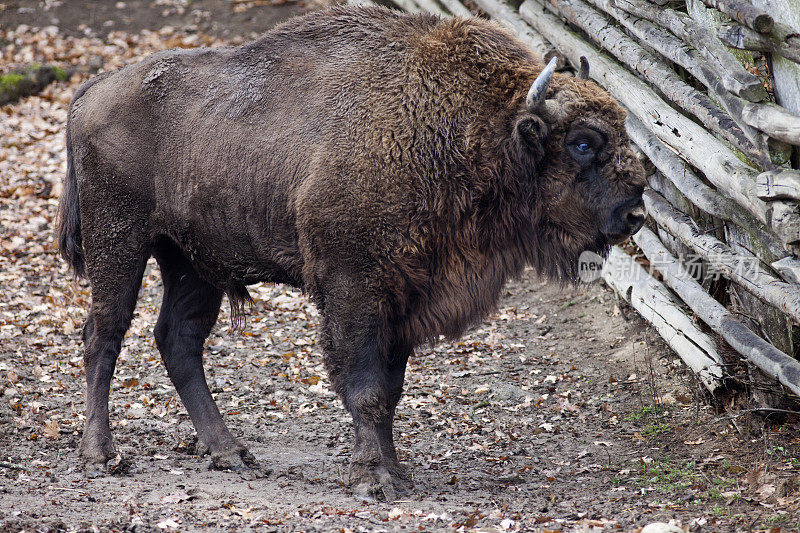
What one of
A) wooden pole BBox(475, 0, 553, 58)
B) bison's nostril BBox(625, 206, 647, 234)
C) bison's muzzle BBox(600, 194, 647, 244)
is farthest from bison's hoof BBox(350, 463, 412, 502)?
wooden pole BBox(475, 0, 553, 58)

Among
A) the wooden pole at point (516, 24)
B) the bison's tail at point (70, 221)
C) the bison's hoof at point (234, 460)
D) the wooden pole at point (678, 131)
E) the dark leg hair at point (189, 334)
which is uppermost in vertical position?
the wooden pole at point (678, 131)

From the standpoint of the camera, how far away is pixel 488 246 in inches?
194

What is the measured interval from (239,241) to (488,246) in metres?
1.55

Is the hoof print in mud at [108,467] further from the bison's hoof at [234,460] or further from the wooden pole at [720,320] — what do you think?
the wooden pole at [720,320]

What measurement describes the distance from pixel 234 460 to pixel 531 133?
2764 mm

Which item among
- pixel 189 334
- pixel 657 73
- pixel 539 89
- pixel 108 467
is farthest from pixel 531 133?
pixel 108 467

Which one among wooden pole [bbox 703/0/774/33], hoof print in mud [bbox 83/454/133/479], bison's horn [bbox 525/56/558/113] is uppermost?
wooden pole [bbox 703/0/774/33]

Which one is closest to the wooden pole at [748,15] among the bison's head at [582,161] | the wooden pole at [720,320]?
the bison's head at [582,161]

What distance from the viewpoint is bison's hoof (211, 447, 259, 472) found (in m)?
5.34

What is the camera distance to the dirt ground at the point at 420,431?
169 inches

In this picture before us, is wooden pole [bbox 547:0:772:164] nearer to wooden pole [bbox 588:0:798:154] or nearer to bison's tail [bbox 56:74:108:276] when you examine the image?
wooden pole [bbox 588:0:798:154]

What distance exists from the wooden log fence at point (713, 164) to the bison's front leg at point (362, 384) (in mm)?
2122

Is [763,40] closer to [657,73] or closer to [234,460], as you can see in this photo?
[657,73]

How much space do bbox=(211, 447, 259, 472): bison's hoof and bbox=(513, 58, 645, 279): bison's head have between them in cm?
238
